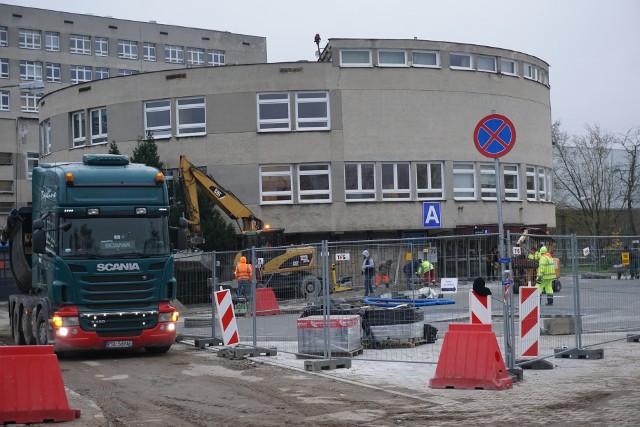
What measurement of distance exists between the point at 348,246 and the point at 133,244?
13.6ft

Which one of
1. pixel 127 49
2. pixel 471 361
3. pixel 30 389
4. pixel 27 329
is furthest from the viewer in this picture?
pixel 127 49

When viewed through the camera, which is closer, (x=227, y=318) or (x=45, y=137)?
(x=227, y=318)

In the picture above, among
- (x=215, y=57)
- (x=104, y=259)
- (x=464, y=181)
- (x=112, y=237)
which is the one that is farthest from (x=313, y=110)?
(x=215, y=57)

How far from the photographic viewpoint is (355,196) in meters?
42.7

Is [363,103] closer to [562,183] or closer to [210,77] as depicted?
[210,77]

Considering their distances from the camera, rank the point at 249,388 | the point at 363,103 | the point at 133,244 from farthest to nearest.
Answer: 1. the point at 363,103
2. the point at 133,244
3. the point at 249,388

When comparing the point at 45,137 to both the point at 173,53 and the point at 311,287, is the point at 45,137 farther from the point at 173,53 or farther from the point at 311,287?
the point at 311,287

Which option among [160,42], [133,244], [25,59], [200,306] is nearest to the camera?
[133,244]

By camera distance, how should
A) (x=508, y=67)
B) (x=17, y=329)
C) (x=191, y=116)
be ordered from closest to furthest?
(x=17, y=329) → (x=191, y=116) → (x=508, y=67)

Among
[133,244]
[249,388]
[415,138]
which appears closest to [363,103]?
[415,138]

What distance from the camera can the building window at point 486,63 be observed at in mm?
44928

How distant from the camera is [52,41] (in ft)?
254

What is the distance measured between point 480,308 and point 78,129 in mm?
37190

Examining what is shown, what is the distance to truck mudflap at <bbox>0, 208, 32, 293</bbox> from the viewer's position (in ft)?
66.7
